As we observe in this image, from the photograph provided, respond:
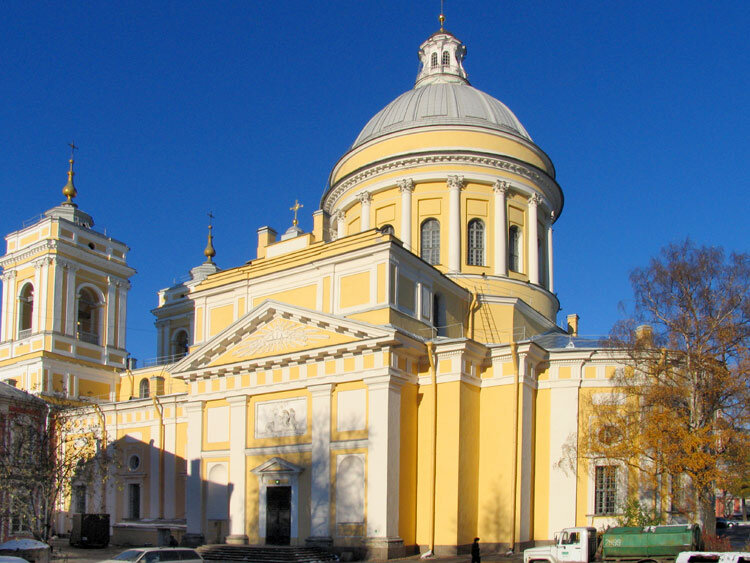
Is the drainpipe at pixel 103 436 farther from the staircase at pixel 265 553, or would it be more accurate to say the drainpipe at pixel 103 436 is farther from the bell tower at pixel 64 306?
the staircase at pixel 265 553

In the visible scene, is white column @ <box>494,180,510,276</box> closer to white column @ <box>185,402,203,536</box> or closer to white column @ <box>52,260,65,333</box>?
white column @ <box>185,402,203,536</box>

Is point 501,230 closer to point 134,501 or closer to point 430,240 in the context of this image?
point 430,240

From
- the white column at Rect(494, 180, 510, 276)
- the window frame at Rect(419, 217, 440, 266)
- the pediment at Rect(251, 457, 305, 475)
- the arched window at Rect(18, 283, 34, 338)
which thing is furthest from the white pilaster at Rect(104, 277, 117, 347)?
the white column at Rect(494, 180, 510, 276)

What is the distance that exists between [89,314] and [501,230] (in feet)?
64.3

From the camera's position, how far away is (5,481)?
24.5 m

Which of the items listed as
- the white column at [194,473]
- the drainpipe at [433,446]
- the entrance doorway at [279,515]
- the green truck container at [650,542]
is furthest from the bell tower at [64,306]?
the green truck container at [650,542]

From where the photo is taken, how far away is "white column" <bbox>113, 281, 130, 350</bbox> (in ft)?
130

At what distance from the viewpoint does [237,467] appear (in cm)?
2545

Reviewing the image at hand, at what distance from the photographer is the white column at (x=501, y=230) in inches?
1190

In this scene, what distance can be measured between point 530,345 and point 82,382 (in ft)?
70.5

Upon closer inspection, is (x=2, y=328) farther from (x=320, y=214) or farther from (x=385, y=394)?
(x=385, y=394)

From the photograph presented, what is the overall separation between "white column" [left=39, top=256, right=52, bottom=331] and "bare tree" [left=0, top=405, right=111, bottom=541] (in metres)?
4.81

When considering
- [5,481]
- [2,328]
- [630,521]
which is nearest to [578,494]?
[630,521]

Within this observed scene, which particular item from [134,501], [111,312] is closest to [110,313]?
[111,312]
